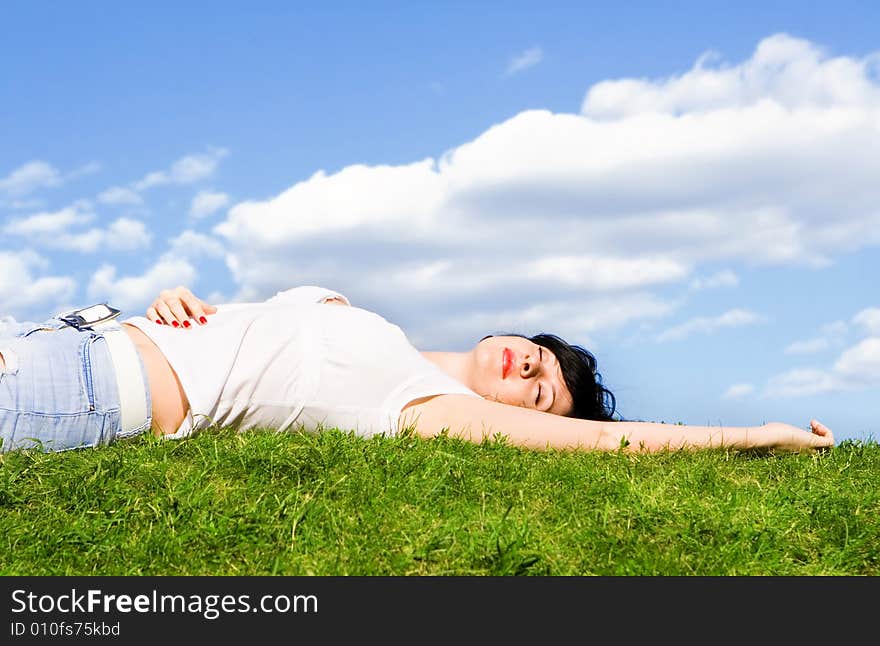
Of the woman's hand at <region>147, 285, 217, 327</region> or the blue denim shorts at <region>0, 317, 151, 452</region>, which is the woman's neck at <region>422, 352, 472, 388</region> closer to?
the woman's hand at <region>147, 285, 217, 327</region>

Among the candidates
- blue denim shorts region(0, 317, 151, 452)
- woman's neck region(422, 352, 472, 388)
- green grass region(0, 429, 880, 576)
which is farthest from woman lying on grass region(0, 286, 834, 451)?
woman's neck region(422, 352, 472, 388)

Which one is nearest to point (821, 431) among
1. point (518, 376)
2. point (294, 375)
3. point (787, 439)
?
point (787, 439)

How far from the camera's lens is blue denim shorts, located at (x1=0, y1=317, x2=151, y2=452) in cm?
485

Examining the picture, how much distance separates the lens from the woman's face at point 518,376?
643 cm

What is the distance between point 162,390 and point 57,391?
607 millimetres

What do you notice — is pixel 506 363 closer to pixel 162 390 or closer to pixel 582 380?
pixel 582 380

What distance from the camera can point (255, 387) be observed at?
545 centimetres

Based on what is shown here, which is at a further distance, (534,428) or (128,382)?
(534,428)

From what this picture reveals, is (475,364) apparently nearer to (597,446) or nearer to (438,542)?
(597,446)

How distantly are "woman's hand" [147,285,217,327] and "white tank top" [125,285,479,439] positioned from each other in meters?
0.18

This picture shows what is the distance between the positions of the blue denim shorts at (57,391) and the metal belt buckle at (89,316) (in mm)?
80

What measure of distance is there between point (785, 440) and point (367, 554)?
3362 millimetres
